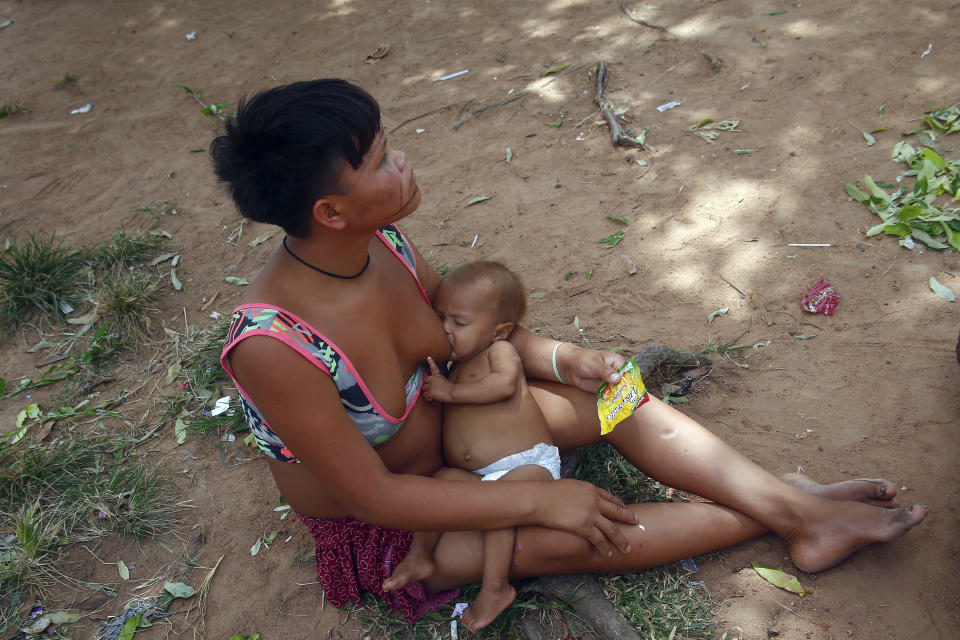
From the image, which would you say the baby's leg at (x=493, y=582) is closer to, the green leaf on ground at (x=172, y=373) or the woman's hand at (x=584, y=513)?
the woman's hand at (x=584, y=513)

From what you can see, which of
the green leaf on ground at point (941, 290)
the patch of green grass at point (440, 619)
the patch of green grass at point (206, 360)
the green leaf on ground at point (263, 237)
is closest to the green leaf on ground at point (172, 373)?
the patch of green grass at point (206, 360)

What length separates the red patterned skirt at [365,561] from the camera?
84.7 inches

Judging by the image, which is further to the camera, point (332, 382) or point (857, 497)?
point (857, 497)

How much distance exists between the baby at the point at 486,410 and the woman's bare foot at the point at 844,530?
76 cm

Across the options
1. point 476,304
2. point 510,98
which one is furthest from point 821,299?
point 510,98

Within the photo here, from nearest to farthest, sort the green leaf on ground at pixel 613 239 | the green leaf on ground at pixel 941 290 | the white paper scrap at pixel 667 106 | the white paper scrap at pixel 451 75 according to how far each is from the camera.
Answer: the green leaf on ground at pixel 941 290
the green leaf on ground at pixel 613 239
the white paper scrap at pixel 667 106
the white paper scrap at pixel 451 75

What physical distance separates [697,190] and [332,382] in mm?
2696

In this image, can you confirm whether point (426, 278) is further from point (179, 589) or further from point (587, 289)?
point (179, 589)

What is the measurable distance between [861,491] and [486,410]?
1.16 m

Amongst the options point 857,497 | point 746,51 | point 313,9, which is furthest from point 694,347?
point 313,9

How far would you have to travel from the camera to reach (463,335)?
231 cm

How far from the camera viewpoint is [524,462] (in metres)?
2.15

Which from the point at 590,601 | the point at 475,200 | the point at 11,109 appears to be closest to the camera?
the point at 590,601

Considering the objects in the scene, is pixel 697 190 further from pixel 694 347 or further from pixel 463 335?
pixel 463 335
